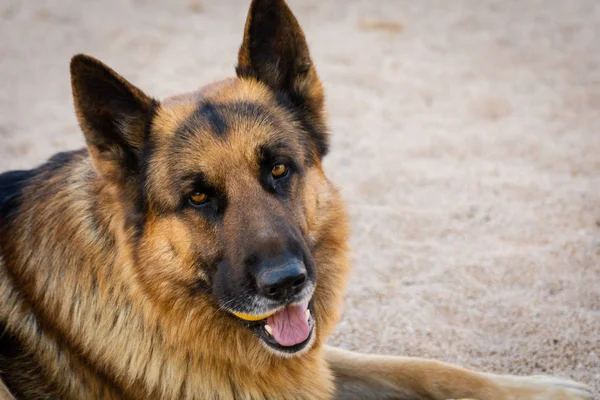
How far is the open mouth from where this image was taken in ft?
10.9

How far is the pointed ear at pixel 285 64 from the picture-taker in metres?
3.57

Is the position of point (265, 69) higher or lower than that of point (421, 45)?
higher

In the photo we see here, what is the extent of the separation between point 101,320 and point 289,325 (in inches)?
36.4

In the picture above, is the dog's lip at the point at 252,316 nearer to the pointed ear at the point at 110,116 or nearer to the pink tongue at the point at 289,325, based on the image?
the pink tongue at the point at 289,325

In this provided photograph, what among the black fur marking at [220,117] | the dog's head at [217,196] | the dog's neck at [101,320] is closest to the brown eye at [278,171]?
the dog's head at [217,196]

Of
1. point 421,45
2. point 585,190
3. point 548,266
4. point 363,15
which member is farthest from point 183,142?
point 363,15

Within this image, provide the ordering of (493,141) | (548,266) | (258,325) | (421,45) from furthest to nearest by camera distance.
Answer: (421,45) < (493,141) < (548,266) < (258,325)

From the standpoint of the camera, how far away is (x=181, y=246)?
3.34m

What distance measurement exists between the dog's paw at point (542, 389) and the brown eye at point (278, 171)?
1690mm

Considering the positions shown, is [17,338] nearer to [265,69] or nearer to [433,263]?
[265,69]

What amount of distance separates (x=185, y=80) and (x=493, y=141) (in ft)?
12.4

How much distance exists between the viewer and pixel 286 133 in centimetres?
354

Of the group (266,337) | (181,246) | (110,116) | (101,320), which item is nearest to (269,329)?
(266,337)

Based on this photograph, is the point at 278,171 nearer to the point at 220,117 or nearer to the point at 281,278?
the point at 220,117
